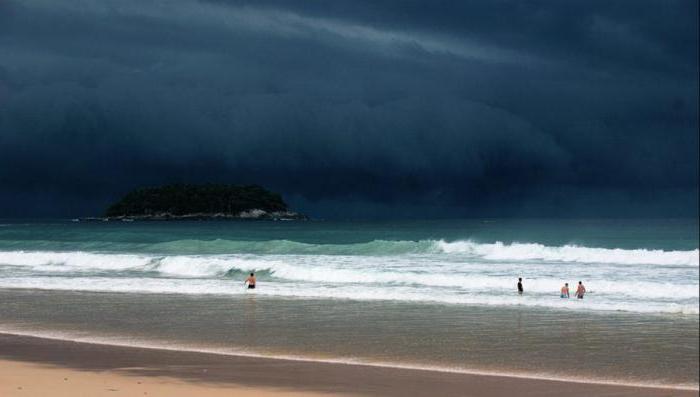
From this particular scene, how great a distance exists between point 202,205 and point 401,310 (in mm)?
161794

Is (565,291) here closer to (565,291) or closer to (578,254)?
(565,291)

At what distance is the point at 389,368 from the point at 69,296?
1547 cm

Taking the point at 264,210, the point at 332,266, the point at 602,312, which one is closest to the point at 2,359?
the point at 602,312

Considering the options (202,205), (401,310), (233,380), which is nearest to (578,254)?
(401,310)

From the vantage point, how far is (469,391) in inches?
435

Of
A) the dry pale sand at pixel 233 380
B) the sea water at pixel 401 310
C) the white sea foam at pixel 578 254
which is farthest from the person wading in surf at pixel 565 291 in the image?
the white sea foam at pixel 578 254

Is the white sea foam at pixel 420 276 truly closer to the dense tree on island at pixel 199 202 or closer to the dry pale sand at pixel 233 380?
the dry pale sand at pixel 233 380

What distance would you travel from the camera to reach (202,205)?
178 metres

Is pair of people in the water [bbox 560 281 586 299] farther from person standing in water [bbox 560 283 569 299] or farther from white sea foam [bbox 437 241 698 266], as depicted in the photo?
white sea foam [bbox 437 241 698 266]

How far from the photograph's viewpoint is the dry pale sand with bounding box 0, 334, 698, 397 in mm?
10930

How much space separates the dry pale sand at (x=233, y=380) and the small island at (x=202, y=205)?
163m

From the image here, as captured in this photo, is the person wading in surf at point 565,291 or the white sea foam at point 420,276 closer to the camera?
the person wading in surf at point 565,291

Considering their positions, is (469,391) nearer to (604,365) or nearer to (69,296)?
(604,365)

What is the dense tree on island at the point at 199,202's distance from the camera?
17838 centimetres
